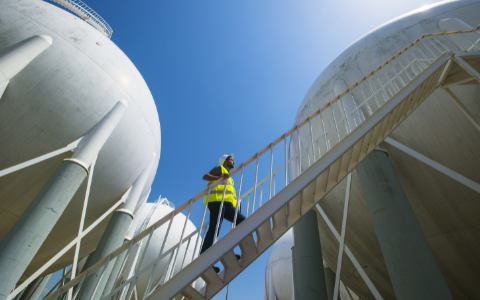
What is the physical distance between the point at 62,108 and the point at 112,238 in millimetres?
3130

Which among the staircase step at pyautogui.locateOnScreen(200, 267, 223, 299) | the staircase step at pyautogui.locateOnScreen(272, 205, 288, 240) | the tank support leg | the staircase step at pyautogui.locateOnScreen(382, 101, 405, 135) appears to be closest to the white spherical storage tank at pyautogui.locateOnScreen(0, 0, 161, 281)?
the staircase step at pyautogui.locateOnScreen(200, 267, 223, 299)

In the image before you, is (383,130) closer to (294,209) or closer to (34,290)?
(294,209)

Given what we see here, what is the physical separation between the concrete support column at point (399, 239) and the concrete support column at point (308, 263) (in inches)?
80.4

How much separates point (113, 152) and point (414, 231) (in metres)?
5.93

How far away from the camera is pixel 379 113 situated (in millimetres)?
Answer: 3533

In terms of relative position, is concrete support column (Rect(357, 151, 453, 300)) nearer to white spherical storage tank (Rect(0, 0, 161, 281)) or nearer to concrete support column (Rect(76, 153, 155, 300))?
concrete support column (Rect(76, 153, 155, 300))

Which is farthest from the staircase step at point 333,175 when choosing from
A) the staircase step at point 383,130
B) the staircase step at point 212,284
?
the staircase step at point 212,284

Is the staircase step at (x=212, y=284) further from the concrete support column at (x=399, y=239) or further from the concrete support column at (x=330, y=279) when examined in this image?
the concrete support column at (x=330, y=279)

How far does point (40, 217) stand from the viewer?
3842 millimetres

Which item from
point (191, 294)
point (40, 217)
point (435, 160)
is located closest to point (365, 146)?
point (435, 160)

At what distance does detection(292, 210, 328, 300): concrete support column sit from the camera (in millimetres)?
4973

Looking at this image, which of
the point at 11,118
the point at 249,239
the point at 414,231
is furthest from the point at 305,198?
the point at 11,118

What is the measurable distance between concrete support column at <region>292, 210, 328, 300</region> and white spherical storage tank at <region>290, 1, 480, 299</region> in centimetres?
83

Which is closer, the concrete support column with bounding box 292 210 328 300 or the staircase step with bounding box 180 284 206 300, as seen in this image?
the staircase step with bounding box 180 284 206 300
